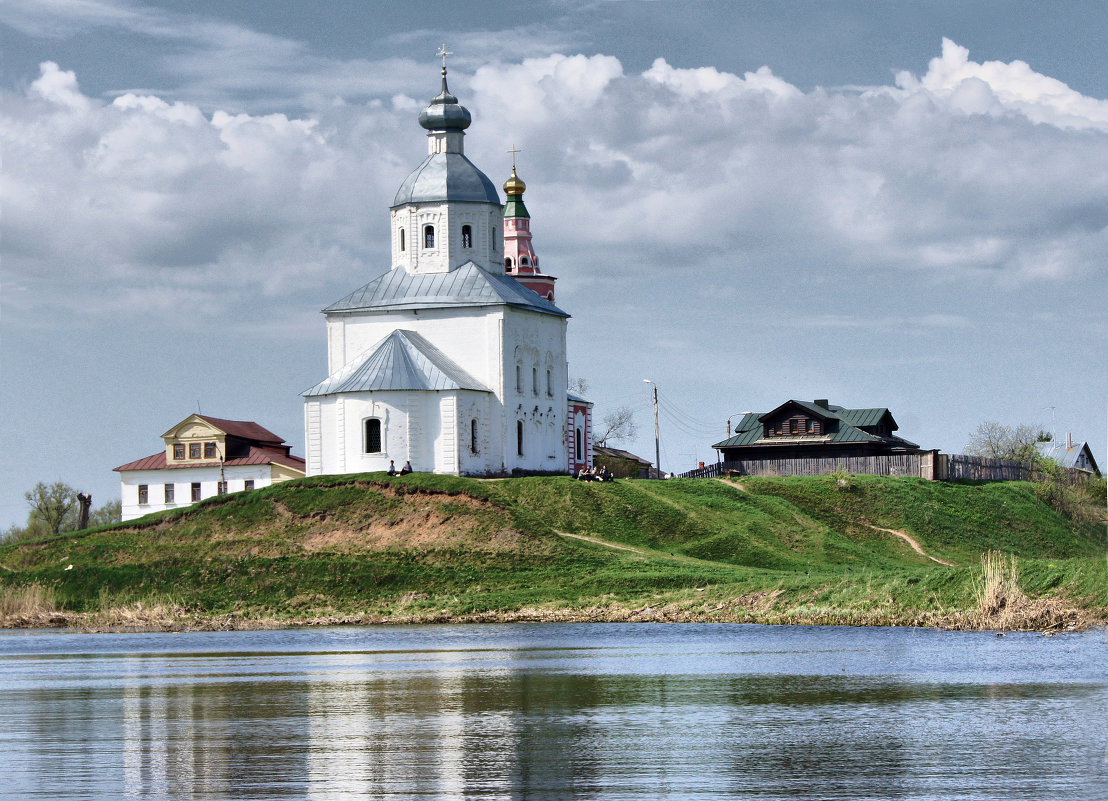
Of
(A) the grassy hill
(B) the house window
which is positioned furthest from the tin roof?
(B) the house window

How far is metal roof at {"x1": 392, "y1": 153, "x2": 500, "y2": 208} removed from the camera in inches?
2788

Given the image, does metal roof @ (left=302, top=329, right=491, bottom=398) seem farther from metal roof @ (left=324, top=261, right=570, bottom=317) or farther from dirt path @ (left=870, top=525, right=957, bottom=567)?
dirt path @ (left=870, top=525, right=957, bottom=567)

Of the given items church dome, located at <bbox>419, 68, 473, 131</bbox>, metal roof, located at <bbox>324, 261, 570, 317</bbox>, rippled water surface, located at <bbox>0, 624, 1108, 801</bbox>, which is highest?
church dome, located at <bbox>419, 68, 473, 131</bbox>

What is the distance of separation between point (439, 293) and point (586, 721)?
49.0 metres

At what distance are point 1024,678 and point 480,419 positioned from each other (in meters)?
43.3

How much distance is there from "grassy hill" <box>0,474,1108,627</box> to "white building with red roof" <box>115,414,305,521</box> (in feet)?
108

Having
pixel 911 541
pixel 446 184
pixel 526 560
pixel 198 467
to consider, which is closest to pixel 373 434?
pixel 446 184

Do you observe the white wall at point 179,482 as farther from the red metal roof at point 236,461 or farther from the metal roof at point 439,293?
the metal roof at point 439,293

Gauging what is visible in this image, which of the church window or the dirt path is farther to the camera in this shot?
the church window

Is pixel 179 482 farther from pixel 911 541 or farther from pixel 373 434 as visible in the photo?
pixel 911 541

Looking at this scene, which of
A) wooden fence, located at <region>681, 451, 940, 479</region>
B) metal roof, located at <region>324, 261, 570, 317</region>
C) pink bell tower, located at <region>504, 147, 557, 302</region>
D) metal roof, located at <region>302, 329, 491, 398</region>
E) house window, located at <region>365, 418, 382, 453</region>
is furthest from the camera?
pink bell tower, located at <region>504, 147, 557, 302</region>

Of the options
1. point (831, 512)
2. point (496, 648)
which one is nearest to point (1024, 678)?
point (496, 648)

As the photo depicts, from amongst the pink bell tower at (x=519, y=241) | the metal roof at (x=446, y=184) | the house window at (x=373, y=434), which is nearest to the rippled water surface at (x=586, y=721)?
the house window at (x=373, y=434)

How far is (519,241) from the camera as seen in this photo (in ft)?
335
